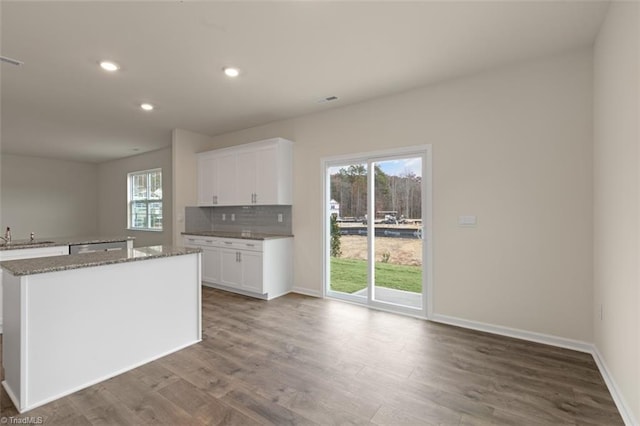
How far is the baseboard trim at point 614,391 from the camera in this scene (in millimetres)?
1771

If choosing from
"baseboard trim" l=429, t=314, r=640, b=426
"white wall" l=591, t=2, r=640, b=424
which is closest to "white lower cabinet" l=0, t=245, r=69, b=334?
"baseboard trim" l=429, t=314, r=640, b=426

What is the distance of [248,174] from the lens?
482cm

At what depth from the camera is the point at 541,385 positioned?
7.16 feet

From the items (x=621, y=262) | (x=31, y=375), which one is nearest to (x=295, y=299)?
(x=31, y=375)

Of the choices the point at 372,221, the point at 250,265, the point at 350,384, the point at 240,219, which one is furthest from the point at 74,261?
the point at 240,219

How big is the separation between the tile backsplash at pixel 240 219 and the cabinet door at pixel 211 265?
679 millimetres

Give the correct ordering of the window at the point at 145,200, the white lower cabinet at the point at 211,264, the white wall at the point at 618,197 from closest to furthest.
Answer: the white wall at the point at 618,197, the white lower cabinet at the point at 211,264, the window at the point at 145,200

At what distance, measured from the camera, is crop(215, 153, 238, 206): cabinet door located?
5.00 meters

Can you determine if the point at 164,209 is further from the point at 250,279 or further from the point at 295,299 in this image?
the point at 295,299

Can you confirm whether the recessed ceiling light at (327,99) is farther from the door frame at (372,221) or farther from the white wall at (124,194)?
the white wall at (124,194)

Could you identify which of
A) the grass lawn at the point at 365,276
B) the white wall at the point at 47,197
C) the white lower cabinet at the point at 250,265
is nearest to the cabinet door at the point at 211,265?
the white lower cabinet at the point at 250,265

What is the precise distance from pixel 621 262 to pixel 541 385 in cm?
100

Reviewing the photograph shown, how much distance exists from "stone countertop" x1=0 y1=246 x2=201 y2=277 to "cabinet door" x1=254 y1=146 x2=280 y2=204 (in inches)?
74.9

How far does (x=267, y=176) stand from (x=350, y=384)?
124 inches
